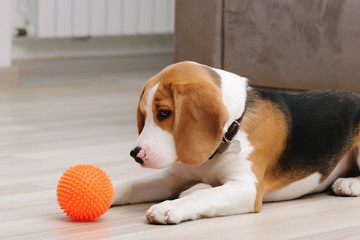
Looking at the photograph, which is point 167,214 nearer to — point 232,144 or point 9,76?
point 232,144

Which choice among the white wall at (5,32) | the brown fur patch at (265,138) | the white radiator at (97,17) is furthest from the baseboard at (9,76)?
the brown fur patch at (265,138)

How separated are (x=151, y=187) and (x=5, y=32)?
279 cm

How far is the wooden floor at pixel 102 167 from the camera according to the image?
1.51m

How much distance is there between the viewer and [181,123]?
1.58 metres

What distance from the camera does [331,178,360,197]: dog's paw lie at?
1872 mm

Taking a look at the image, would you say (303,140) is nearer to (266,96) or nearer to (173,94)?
(266,96)

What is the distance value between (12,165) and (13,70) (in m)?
2.20

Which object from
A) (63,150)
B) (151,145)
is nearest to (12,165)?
(63,150)

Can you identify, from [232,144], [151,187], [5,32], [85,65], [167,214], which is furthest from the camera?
[85,65]

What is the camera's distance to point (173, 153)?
1600 millimetres

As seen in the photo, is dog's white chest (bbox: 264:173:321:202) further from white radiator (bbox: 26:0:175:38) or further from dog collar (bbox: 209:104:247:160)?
white radiator (bbox: 26:0:175:38)

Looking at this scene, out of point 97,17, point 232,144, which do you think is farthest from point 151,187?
point 97,17

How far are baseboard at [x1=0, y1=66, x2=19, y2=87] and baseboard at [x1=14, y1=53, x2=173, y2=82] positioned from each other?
243 mm

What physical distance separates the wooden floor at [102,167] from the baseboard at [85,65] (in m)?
0.89
